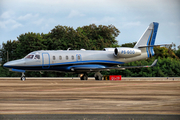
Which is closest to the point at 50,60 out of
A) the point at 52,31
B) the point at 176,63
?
the point at 176,63

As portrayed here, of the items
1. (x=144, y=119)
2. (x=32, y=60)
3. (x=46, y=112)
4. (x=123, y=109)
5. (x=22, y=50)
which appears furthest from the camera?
(x=22, y=50)

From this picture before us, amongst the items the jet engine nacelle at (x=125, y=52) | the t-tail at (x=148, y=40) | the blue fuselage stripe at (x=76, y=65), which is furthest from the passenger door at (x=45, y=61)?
the t-tail at (x=148, y=40)

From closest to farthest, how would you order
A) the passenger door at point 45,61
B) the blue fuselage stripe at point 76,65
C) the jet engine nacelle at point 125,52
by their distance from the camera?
the blue fuselage stripe at point 76,65, the passenger door at point 45,61, the jet engine nacelle at point 125,52

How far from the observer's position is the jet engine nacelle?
4447 centimetres

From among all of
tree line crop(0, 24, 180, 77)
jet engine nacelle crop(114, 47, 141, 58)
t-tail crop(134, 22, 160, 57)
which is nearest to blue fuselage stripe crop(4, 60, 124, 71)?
jet engine nacelle crop(114, 47, 141, 58)

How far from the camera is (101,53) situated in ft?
146

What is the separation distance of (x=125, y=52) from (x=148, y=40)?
6045 mm

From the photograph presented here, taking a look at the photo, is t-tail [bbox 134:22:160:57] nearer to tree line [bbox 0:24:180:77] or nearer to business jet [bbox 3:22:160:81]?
business jet [bbox 3:22:160:81]

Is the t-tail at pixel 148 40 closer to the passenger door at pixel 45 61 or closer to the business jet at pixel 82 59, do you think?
the business jet at pixel 82 59

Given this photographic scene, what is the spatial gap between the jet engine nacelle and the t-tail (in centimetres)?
201

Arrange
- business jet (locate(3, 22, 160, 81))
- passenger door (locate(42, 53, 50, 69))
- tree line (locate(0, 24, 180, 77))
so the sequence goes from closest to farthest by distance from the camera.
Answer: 1. business jet (locate(3, 22, 160, 81))
2. passenger door (locate(42, 53, 50, 69))
3. tree line (locate(0, 24, 180, 77))

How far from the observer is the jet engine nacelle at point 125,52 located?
44.5 m

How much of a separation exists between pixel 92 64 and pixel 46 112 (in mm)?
32247

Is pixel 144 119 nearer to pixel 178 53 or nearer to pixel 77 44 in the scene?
pixel 77 44
